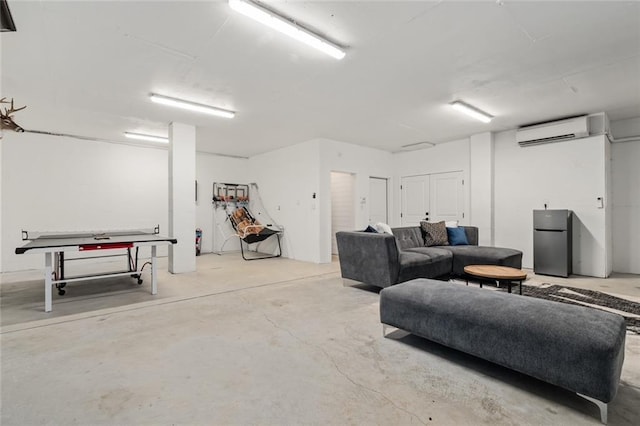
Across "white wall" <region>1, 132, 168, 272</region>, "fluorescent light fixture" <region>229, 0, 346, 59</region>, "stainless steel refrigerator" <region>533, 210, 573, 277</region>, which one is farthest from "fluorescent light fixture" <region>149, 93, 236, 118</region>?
"stainless steel refrigerator" <region>533, 210, 573, 277</region>

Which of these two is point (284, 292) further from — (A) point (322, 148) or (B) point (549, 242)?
(B) point (549, 242)

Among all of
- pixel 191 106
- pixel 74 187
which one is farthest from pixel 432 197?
pixel 74 187

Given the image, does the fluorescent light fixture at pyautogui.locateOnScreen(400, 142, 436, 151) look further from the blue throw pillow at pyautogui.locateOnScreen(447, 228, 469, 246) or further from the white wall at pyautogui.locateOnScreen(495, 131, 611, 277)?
the blue throw pillow at pyautogui.locateOnScreen(447, 228, 469, 246)

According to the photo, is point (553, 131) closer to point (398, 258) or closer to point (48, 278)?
point (398, 258)

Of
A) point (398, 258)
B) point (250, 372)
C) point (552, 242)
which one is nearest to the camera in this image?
point (250, 372)

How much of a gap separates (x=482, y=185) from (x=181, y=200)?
6.10 meters

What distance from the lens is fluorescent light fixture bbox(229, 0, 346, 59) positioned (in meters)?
2.32

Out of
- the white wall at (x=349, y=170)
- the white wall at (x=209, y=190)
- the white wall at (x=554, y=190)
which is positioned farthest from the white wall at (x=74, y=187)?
the white wall at (x=554, y=190)

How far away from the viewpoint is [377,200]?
25.7 ft

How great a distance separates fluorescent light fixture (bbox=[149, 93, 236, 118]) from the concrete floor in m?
2.87

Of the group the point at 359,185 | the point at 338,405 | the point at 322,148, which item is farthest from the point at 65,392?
the point at 359,185

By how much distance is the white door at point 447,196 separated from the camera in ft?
22.2

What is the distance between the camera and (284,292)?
13.4 feet

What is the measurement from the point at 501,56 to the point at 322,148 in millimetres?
3862
